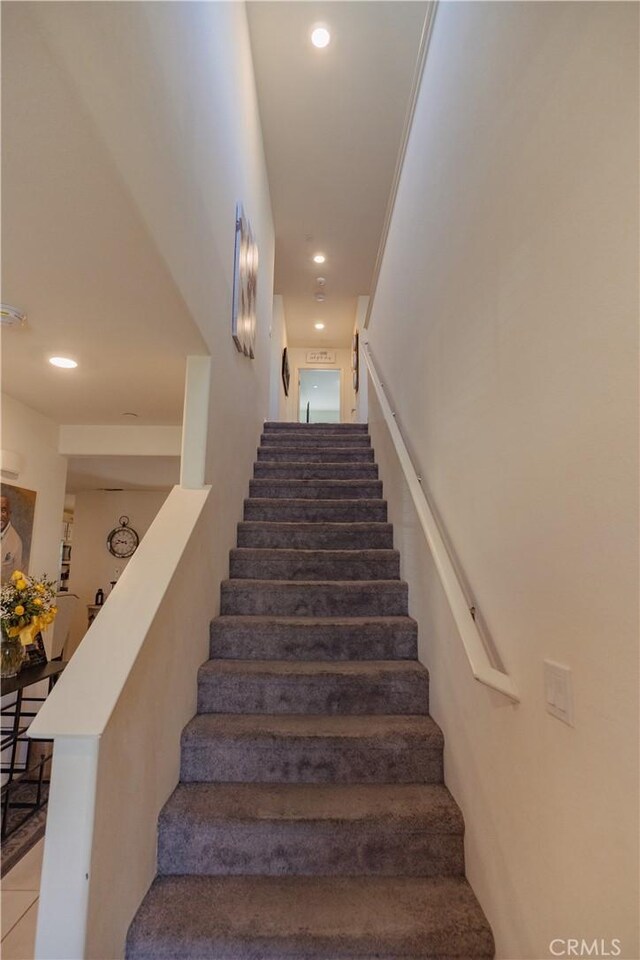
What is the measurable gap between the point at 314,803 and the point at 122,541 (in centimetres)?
607

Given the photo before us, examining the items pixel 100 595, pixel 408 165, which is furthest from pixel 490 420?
pixel 100 595

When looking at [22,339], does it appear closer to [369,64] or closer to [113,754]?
[113,754]

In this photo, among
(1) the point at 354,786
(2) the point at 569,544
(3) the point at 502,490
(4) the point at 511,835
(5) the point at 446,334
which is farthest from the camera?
(5) the point at 446,334

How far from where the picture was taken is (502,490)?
1285 mm

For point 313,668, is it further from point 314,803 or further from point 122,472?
point 122,472

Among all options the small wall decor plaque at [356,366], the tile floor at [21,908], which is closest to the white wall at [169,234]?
the tile floor at [21,908]

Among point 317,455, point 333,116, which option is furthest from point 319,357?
point 317,455

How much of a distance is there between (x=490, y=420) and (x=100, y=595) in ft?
22.5

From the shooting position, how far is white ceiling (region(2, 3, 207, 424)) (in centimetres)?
94

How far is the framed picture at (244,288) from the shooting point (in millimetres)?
2809

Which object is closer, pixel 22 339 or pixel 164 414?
pixel 22 339

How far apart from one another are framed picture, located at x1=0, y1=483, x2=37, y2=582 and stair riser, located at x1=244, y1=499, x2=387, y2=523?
4.88 ft

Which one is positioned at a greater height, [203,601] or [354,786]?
[203,601]

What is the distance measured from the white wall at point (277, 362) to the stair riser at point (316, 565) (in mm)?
3691
